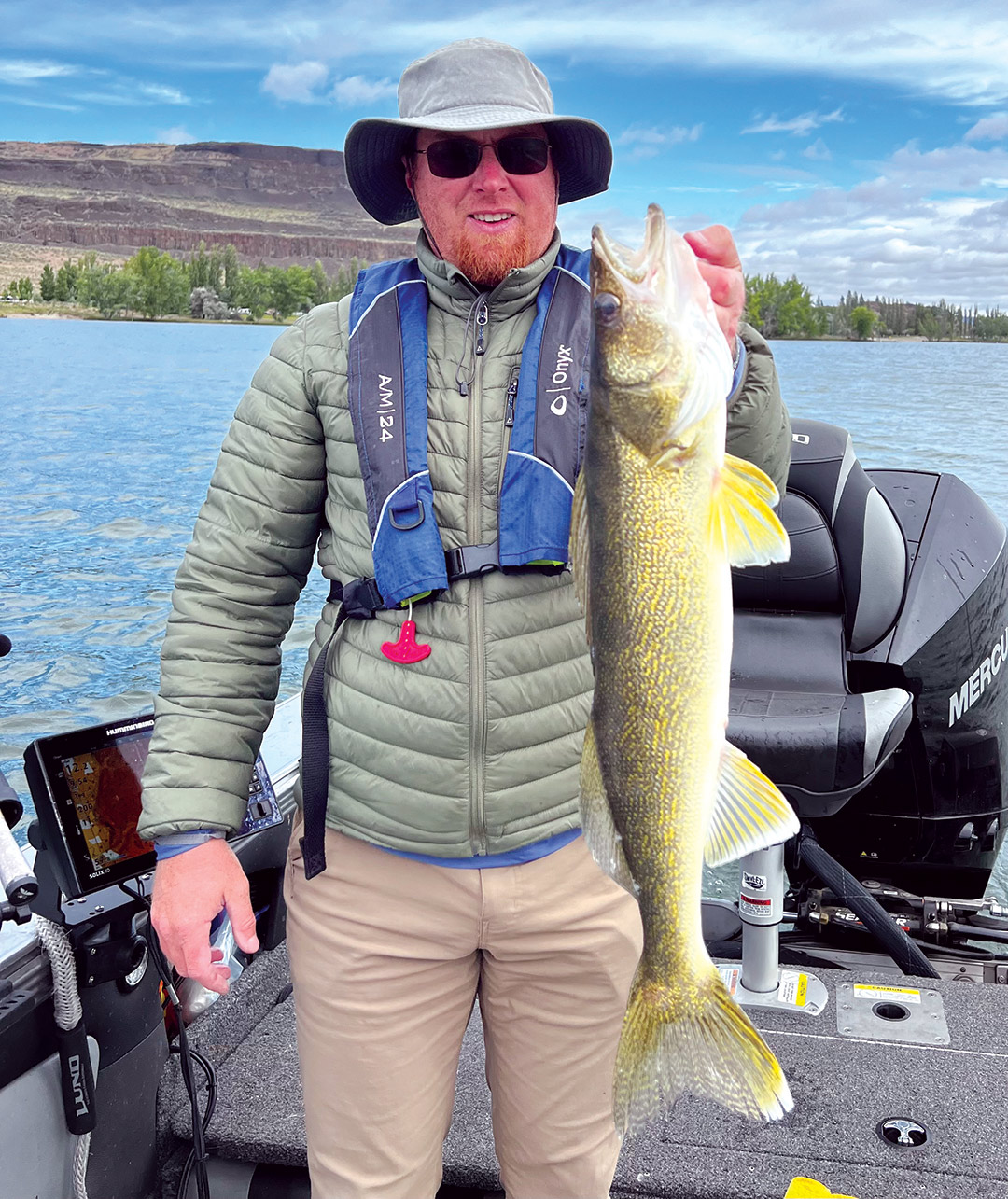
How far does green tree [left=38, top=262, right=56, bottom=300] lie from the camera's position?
7150 centimetres

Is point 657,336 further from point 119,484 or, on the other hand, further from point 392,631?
point 119,484

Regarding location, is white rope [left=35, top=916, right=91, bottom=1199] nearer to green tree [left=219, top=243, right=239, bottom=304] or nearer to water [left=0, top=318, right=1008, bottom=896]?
water [left=0, top=318, right=1008, bottom=896]

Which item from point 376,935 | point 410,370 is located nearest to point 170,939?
point 376,935

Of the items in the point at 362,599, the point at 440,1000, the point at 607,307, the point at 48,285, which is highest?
the point at 48,285

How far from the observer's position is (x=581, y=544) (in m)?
1.67

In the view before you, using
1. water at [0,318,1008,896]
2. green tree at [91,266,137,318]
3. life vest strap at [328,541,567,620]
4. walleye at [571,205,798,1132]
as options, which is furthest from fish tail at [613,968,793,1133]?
green tree at [91,266,137,318]

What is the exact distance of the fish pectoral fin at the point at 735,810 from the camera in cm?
174

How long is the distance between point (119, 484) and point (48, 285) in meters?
64.3

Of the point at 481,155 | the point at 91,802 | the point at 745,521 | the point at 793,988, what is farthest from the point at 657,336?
the point at 793,988

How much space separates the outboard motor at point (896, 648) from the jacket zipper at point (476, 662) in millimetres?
1925

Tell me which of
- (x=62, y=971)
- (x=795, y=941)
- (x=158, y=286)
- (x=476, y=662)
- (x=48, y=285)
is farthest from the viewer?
(x=48, y=285)

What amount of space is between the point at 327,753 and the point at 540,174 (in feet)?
3.79

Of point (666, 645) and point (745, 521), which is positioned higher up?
point (745, 521)

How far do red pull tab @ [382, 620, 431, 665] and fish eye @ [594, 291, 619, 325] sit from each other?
2.18 feet
